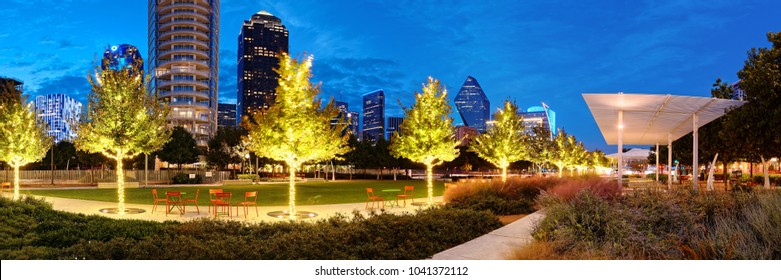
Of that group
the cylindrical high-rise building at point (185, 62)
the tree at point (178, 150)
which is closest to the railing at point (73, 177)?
the tree at point (178, 150)

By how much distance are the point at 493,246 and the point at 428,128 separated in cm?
1133

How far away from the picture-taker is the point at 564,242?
7.51 meters

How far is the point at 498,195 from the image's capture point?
16.7m

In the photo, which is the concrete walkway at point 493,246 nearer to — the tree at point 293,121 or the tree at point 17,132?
the tree at point 293,121

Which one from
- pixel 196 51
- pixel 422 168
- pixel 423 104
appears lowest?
pixel 422 168

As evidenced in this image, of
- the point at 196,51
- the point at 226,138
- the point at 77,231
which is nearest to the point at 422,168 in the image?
the point at 226,138

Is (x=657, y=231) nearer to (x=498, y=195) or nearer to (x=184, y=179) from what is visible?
(x=498, y=195)

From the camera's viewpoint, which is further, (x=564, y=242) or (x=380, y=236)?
(x=380, y=236)

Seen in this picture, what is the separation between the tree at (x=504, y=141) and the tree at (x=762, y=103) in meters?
10.8

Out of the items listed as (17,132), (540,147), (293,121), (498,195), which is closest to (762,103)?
(498,195)

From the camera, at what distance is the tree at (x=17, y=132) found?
64.9 ft

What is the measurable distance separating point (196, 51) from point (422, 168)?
139 ft
